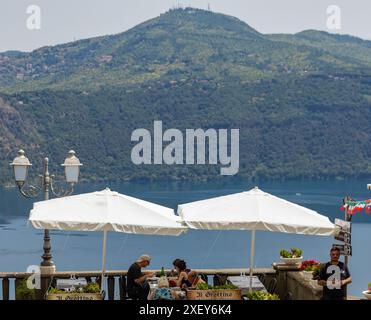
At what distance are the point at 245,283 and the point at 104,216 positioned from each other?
259 cm

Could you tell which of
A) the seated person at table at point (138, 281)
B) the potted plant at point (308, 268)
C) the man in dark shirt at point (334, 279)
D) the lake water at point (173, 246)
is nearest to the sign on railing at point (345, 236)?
the man in dark shirt at point (334, 279)

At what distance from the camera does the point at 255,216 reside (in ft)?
37.2

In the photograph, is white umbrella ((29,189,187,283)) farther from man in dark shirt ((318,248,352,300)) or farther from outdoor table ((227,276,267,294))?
man in dark shirt ((318,248,352,300))

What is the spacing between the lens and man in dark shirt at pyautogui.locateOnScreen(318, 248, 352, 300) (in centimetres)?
1095

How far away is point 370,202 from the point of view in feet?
41.2

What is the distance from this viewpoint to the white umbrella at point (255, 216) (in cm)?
1126

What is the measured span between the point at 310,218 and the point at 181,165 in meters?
184

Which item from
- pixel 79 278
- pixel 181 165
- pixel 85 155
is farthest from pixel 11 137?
pixel 79 278

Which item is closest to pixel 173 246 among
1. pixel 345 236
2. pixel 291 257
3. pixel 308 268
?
pixel 291 257

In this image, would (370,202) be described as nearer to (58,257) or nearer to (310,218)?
(310,218)
